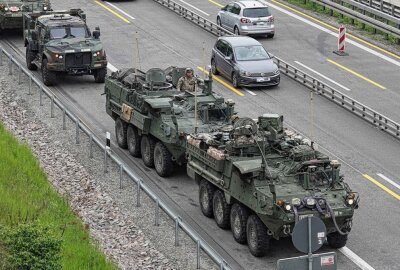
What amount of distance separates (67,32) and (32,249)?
61.2 feet

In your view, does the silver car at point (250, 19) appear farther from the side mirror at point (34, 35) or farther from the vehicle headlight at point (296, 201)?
the vehicle headlight at point (296, 201)

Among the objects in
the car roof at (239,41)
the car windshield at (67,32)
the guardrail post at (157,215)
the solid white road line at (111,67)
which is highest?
the car windshield at (67,32)

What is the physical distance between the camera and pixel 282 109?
3444cm

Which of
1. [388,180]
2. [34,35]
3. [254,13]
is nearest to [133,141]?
[388,180]

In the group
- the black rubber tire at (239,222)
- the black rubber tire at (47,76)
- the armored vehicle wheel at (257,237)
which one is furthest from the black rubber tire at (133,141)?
the armored vehicle wheel at (257,237)

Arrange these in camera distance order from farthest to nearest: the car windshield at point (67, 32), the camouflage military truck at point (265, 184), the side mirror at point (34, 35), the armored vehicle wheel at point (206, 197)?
the side mirror at point (34, 35) < the car windshield at point (67, 32) < the armored vehicle wheel at point (206, 197) < the camouflage military truck at point (265, 184)

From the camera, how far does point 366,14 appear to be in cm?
4662

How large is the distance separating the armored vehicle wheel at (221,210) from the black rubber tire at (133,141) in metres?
5.50

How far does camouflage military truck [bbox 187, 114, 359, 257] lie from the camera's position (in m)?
21.6

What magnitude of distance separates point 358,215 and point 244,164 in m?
4.03

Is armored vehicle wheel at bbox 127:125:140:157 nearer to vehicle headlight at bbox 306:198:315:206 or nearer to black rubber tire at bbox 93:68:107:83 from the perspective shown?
black rubber tire at bbox 93:68:107:83

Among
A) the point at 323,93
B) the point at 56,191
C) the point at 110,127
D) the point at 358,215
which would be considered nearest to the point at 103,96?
the point at 110,127

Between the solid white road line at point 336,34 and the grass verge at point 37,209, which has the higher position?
the grass verge at point 37,209

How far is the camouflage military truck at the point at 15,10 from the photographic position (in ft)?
137
